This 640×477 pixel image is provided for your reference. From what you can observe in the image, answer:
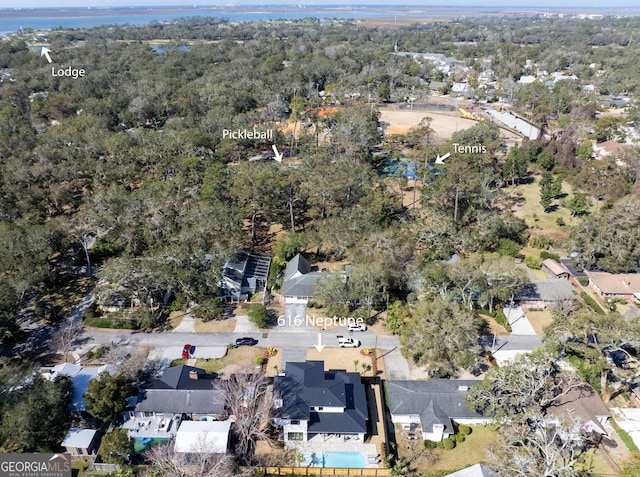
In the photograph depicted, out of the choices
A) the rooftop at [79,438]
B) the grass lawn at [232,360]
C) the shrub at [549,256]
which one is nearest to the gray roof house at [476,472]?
the grass lawn at [232,360]

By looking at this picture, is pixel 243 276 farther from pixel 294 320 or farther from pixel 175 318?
pixel 175 318

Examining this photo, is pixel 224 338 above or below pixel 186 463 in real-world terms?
below

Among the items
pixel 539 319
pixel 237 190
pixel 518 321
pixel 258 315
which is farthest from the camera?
pixel 237 190

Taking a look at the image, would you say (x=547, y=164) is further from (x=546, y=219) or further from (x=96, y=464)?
(x=96, y=464)

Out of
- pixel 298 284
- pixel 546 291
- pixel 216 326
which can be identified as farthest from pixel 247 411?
pixel 546 291

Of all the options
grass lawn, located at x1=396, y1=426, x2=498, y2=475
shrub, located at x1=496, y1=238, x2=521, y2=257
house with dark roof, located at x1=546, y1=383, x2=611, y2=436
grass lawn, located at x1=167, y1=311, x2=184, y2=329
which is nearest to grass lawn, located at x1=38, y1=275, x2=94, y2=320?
grass lawn, located at x1=167, y1=311, x2=184, y2=329

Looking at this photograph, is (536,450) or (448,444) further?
(448,444)

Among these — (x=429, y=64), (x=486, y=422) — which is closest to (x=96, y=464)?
(x=486, y=422)
